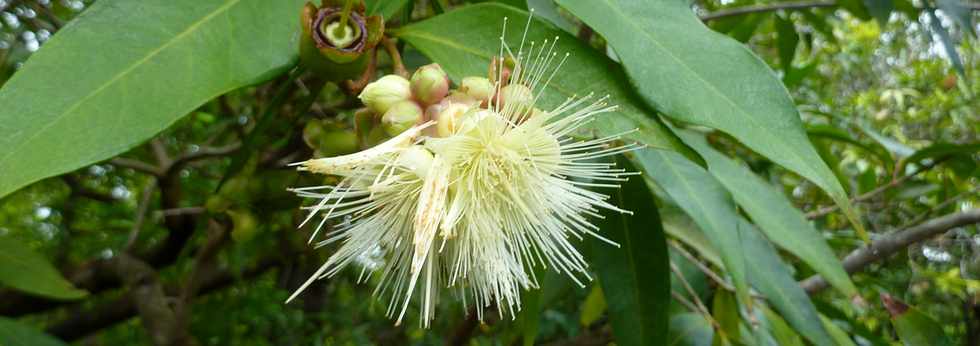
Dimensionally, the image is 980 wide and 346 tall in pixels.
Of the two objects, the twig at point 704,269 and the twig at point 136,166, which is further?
the twig at point 136,166

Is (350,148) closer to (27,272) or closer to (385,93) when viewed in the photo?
(385,93)

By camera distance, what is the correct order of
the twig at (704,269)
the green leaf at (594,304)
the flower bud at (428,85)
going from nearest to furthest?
the flower bud at (428,85), the twig at (704,269), the green leaf at (594,304)

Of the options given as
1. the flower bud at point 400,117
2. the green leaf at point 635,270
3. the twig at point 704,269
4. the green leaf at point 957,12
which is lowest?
the twig at point 704,269

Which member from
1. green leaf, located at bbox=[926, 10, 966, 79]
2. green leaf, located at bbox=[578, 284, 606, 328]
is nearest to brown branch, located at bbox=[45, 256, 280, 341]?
green leaf, located at bbox=[578, 284, 606, 328]

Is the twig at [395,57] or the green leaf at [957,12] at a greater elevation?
the twig at [395,57]

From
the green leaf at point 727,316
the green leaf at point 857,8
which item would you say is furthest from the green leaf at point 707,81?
the green leaf at point 857,8

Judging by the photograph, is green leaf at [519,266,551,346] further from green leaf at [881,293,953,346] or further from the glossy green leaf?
green leaf at [881,293,953,346]

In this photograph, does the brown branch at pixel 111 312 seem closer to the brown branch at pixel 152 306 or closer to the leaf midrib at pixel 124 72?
the brown branch at pixel 152 306

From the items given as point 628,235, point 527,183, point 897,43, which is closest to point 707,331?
point 628,235
